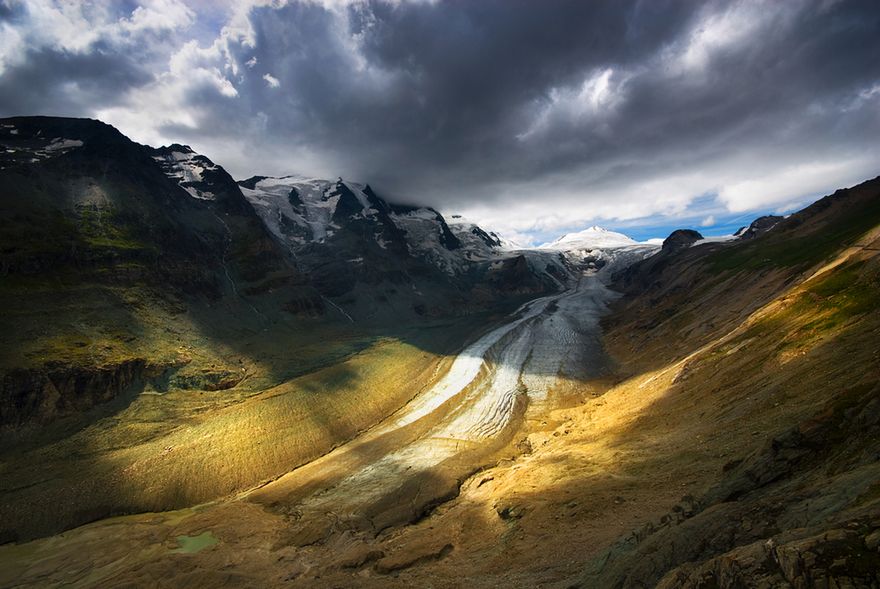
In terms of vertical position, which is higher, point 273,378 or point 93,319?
point 93,319

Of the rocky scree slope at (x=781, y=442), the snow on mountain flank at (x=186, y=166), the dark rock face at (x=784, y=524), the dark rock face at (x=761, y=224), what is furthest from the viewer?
the dark rock face at (x=761, y=224)

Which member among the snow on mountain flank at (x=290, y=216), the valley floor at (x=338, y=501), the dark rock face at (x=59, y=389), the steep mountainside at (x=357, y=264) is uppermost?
the snow on mountain flank at (x=290, y=216)

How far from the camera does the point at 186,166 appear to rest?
13412cm

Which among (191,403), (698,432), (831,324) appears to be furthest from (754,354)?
(191,403)

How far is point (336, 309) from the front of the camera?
122 metres

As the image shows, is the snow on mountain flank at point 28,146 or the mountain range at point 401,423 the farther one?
the snow on mountain flank at point 28,146

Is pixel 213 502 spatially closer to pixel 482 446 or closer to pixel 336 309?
pixel 482 446

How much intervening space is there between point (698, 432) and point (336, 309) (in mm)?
107287

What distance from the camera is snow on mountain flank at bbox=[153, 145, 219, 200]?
125125mm

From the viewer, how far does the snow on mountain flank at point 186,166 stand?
12512 cm

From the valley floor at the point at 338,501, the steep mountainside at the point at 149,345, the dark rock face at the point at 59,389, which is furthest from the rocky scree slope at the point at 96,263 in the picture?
the valley floor at the point at 338,501

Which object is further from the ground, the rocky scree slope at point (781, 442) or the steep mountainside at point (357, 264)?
the steep mountainside at point (357, 264)

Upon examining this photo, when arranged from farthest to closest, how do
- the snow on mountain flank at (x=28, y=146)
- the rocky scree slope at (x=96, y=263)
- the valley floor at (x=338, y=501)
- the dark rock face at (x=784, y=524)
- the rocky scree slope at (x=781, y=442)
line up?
1. the snow on mountain flank at (x=28, y=146)
2. the rocky scree slope at (x=96, y=263)
3. the valley floor at (x=338, y=501)
4. the rocky scree slope at (x=781, y=442)
5. the dark rock face at (x=784, y=524)

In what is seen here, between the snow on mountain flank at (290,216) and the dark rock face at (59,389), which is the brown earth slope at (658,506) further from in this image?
the snow on mountain flank at (290,216)
